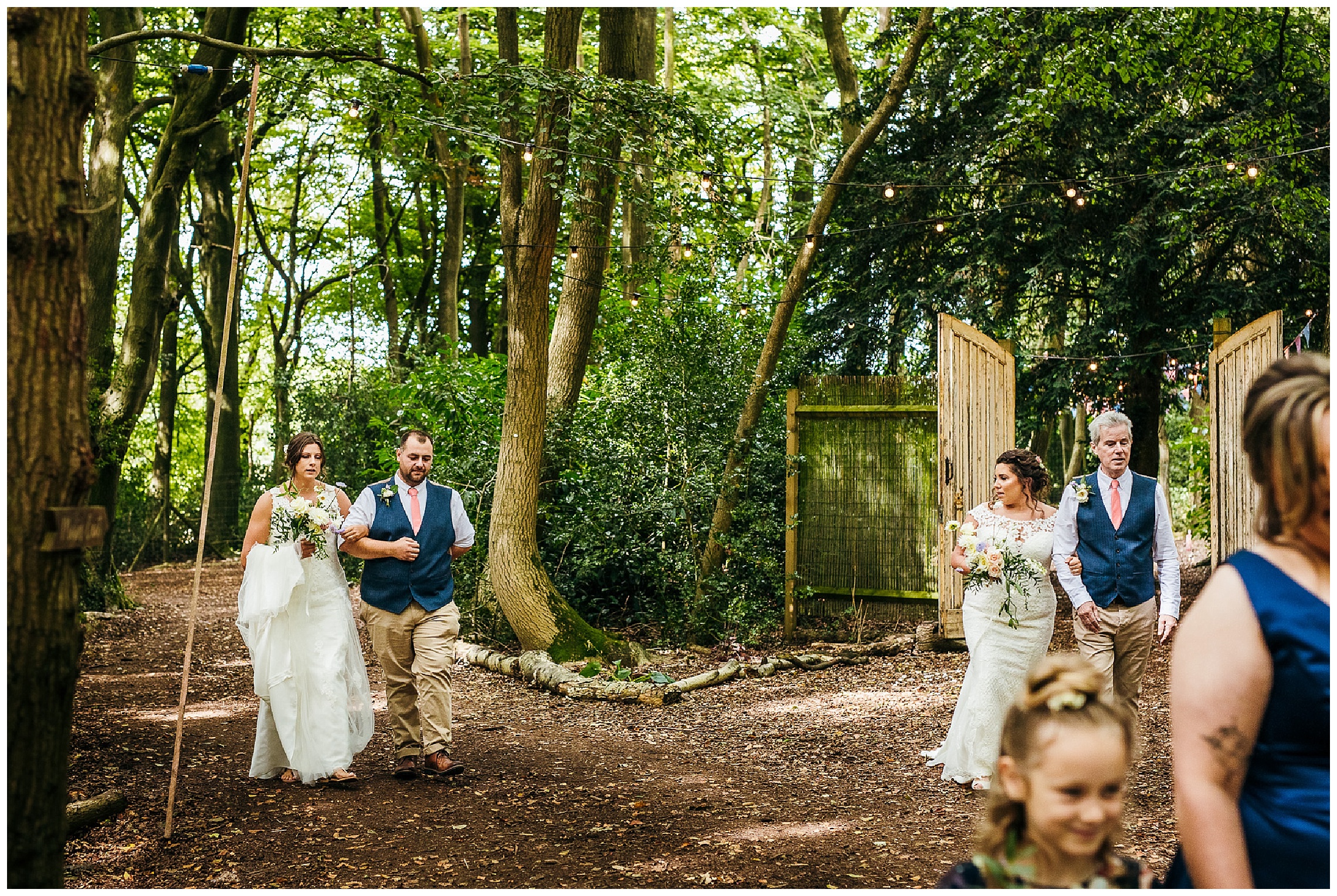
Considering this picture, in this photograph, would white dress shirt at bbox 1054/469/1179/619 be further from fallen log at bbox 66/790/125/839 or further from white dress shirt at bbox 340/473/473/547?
fallen log at bbox 66/790/125/839

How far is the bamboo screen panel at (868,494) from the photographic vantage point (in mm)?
11070

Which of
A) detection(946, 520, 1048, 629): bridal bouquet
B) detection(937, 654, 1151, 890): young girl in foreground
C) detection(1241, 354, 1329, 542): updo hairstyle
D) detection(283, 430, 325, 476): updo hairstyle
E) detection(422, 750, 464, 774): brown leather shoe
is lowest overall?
detection(422, 750, 464, 774): brown leather shoe

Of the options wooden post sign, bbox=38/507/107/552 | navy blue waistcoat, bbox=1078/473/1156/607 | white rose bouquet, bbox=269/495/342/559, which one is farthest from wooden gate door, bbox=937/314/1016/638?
wooden post sign, bbox=38/507/107/552

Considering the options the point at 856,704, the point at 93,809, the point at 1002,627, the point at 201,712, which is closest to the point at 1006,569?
the point at 1002,627

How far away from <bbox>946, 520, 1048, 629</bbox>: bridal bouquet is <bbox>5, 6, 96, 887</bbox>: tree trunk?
15.1 feet

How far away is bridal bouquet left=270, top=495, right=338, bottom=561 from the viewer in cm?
630

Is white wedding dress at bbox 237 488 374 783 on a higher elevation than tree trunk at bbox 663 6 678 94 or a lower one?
lower

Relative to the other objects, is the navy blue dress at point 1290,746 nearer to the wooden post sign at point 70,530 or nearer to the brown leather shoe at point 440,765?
the wooden post sign at point 70,530

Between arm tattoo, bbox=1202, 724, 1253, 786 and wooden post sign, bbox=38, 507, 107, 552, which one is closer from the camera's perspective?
arm tattoo, bbox=1202, 724, 1253, 786

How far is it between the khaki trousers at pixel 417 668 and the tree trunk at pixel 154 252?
7.32 meters

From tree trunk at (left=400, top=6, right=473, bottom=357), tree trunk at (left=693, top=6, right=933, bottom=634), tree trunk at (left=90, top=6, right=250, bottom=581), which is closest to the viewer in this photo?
tree trunk at (left=693, top=6, right=933, bottom=634)

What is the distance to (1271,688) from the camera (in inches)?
72.6

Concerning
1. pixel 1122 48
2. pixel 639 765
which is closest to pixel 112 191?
pixel 639 765

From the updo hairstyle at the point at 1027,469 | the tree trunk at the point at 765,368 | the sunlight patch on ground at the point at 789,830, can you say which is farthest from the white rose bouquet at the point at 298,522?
the tree trunk at the point at 765,368
